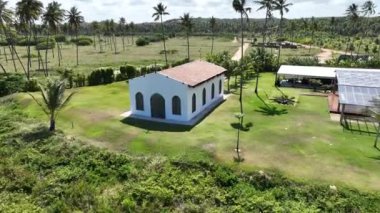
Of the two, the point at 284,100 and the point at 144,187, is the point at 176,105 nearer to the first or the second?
the point at 144,187

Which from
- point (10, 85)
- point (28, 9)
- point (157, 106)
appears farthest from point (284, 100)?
point (28, 9)

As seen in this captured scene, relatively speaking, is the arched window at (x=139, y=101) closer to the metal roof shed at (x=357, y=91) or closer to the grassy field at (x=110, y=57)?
the metal roof shed at (x=357, y=91)

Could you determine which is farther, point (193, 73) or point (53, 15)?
point (53, 15)

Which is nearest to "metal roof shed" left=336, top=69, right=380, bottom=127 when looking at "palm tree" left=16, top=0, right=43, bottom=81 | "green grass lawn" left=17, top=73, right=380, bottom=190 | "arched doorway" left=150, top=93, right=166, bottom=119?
"green grass lawn" left=17, top=73, right=380, bottom=190

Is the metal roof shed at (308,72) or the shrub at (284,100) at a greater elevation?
the metal roof shed at (308,72)

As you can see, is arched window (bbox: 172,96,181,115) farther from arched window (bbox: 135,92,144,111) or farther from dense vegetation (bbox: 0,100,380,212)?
dense vegetation (bbox: 0,100,380,212)

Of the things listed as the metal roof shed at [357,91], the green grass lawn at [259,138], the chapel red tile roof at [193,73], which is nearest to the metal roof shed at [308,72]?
the metal roof shed at [357,91]
